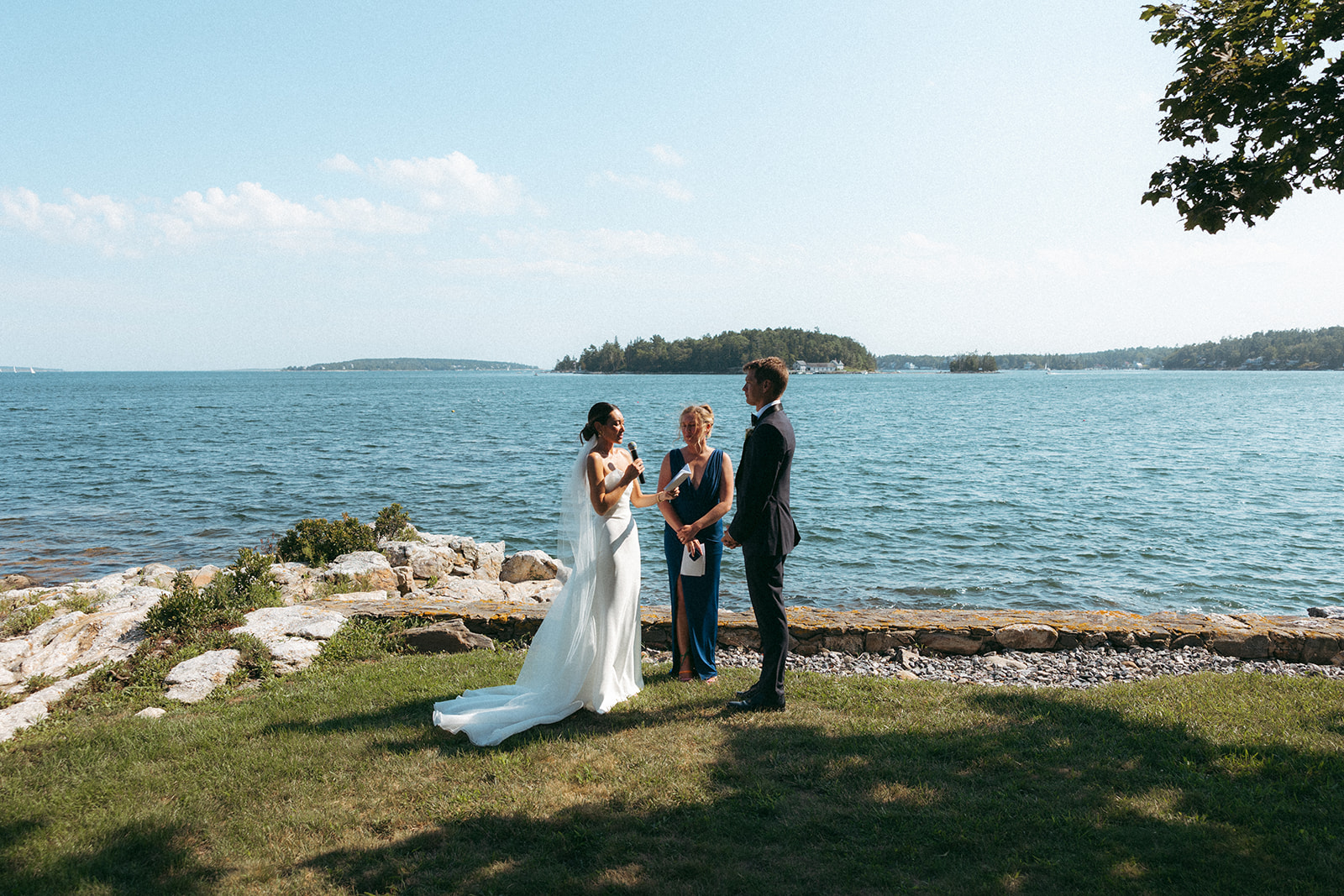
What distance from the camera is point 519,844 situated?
4.20 meters

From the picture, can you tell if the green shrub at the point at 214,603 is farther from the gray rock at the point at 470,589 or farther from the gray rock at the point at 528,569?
the gray rock at the point at 528,569

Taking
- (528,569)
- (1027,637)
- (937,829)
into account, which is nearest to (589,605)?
(937,829)

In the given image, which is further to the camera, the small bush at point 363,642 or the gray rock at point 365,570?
the gray rock at point 365,570

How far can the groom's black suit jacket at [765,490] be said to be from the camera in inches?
219

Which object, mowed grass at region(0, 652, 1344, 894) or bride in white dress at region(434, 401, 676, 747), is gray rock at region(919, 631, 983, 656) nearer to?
mowed grass at region(0, 652, 1344, 894)

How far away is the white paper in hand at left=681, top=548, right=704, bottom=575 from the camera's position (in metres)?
6.57

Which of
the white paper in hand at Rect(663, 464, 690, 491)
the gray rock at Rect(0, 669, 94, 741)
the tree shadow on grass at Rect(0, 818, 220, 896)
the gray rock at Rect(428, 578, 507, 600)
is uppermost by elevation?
the white paper in hand at Rect(663, 464, 690, 491)

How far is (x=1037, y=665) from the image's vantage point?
801cm

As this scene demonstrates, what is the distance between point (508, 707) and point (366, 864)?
1858 millimetres

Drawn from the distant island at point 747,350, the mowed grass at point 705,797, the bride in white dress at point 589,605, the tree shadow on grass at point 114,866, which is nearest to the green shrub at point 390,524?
the mowed grass at point 705,797

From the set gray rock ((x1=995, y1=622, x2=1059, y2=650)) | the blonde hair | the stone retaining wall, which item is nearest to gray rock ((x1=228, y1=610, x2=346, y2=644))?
the stone retaining wall

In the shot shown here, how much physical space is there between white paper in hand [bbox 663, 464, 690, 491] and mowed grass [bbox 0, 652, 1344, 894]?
1798mm

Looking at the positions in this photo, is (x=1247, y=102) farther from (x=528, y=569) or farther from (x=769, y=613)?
(x=528, y=569)

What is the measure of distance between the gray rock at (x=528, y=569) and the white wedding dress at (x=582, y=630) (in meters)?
8.70
